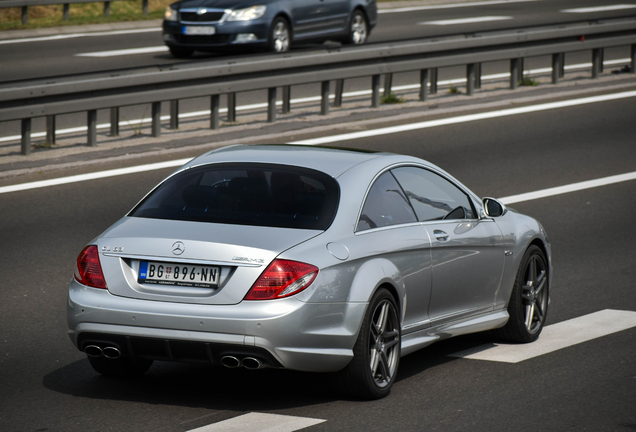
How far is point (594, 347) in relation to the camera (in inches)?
282

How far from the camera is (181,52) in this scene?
21.6 metres

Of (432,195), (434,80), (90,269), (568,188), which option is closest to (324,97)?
(434,80)

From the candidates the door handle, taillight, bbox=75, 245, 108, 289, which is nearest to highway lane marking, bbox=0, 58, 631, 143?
the door handle

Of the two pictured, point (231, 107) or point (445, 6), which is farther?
point (445, 6)

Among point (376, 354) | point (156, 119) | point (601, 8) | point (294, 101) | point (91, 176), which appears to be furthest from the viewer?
point (601, 8)

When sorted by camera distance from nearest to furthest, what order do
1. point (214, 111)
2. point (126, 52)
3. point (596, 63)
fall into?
point (214, 111)
point (596, 63)
point (126, 52)

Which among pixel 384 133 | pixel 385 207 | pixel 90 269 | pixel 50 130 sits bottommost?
pixel 384 133

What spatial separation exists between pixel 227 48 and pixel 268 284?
1573 centimetres

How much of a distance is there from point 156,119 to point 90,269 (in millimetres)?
8335

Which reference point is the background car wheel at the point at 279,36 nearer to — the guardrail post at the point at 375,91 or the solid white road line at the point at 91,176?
the guardrail post at the point at 375,91

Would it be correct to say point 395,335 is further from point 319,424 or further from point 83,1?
point 83,1

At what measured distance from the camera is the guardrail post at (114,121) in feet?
46.5

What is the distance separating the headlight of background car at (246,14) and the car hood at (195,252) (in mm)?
15269

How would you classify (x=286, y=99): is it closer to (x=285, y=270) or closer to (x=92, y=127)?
(x=92, y=127)
